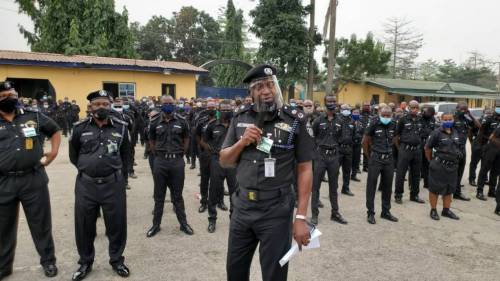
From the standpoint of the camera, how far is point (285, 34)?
81.9 feet

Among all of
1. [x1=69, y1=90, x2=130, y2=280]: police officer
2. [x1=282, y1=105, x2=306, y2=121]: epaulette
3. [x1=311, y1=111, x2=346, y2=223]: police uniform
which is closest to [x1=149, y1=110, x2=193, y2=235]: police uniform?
[x1=69, y1=90, x2=130, y2=280]: police officer

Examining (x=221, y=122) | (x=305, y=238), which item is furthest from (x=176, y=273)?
(x=221, y=122)

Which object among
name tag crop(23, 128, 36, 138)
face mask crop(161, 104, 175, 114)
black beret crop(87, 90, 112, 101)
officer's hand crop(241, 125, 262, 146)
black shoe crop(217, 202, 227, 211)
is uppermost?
black beret crop(87, 90, 112, 101)

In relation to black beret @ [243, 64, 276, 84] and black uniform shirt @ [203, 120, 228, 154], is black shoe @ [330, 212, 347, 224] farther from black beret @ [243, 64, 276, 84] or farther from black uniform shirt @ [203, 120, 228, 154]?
black beret @ [243, 64, 276, 84]

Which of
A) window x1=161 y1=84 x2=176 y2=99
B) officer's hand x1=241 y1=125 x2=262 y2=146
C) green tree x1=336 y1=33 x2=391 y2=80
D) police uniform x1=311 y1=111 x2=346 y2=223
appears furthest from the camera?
green tree x1=336 y1=33 x2=391 y2=80

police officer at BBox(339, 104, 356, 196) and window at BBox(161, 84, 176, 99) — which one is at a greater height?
window at BBox(161, 84, 176, 99)

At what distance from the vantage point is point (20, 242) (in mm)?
5020

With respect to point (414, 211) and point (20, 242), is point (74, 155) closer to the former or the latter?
point (20, 242)

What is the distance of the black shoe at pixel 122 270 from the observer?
409 centimetres

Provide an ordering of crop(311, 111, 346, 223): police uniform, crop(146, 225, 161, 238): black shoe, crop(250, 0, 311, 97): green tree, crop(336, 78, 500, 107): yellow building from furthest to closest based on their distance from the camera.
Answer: crop(336, 78, 500, 107): yellow building → crop(250, 0, 311, 97): green tree → crop(311, 111, 346, 223): police uniform → crop(146, 225, 161, 238): black shoe

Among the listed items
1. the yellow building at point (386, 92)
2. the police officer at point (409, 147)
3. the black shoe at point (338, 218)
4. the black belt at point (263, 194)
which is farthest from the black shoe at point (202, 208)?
the yellow building at point (386, 92)

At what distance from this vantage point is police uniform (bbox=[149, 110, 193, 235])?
5.43 m

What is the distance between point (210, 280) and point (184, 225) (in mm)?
1607

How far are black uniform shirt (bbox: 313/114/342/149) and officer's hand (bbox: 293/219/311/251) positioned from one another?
155 inches
